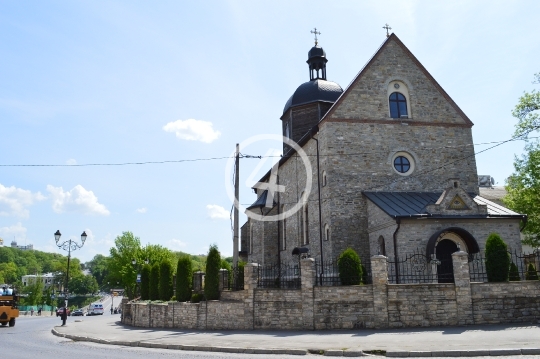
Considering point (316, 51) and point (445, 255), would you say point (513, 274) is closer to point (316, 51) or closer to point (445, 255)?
point (445, 255)

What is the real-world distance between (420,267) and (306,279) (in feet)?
19.7

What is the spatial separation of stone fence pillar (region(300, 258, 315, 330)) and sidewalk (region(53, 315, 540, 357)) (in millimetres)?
586

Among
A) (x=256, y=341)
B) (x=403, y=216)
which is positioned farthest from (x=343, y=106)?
(x=256, y=341)

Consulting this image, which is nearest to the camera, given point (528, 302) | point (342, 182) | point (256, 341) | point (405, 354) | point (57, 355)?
point (405, 354)

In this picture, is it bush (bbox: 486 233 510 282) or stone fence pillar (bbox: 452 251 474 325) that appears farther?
bush (bbox: 486 233 510 282)

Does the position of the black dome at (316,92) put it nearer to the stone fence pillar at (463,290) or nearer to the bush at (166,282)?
the bush at (166,282)

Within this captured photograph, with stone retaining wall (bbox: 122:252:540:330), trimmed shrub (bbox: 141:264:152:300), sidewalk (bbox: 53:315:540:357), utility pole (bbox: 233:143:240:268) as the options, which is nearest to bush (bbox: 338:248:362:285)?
stone retaining wall (bbox: 122:252:540:330)

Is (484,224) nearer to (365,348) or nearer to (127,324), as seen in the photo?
(365,348)

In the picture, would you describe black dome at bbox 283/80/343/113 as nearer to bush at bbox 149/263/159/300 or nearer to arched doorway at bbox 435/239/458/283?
arched doorway at bbox 435/239/458/283

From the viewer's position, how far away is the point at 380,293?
15125 millimetres

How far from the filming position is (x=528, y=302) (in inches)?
594

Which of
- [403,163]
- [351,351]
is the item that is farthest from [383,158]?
[351,351]

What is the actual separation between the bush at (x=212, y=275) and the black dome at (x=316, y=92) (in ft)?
51.2

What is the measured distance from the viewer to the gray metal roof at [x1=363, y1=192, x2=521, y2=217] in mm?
19359
